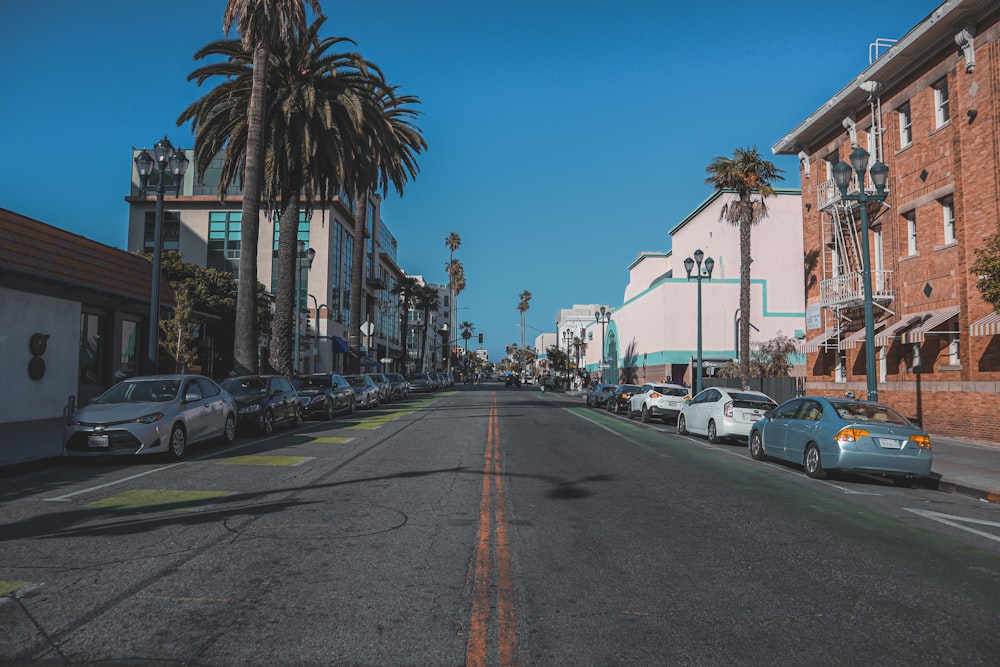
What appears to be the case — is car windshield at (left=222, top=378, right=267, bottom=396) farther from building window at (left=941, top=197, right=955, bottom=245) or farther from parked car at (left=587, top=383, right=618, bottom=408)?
parked car at (left=587, top=383, right=618, bottom=408)

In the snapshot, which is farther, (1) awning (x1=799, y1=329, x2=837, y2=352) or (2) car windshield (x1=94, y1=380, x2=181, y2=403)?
(1) awning (x1=799, y1=329, x2=837, y2=352)

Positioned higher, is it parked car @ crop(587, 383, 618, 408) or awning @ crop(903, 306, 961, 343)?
awning @ crop(903, 306, 961, 343)

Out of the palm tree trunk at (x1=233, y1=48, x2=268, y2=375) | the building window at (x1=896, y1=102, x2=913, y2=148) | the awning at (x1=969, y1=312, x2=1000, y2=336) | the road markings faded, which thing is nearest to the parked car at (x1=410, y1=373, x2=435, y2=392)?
the palm tree trunk at (x1=233, y1=48, x2=268, y2=375)

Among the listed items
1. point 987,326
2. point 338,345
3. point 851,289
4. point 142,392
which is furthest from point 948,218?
point 338,345

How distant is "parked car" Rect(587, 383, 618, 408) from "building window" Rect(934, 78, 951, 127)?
1878 cm

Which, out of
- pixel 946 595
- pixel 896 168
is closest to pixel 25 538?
pixel 946 595

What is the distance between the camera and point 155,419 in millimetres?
12562

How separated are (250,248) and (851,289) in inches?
775

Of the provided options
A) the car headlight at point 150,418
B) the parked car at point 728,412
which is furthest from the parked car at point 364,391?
the car headlight at point 150,418

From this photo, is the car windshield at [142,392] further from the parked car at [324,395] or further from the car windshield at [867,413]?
the car windshield at [867,413]

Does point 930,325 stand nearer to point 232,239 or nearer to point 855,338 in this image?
point 855,338

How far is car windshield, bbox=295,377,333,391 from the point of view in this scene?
25134 millimetres

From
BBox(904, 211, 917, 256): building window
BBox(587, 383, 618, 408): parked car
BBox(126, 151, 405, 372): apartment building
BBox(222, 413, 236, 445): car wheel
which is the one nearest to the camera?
BBox(222, 413, 236, 445): car wheel

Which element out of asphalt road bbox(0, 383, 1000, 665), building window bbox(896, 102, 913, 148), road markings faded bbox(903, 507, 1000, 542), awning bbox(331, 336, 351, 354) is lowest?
road markings faded bbox(903, 507, 1000, 542)
